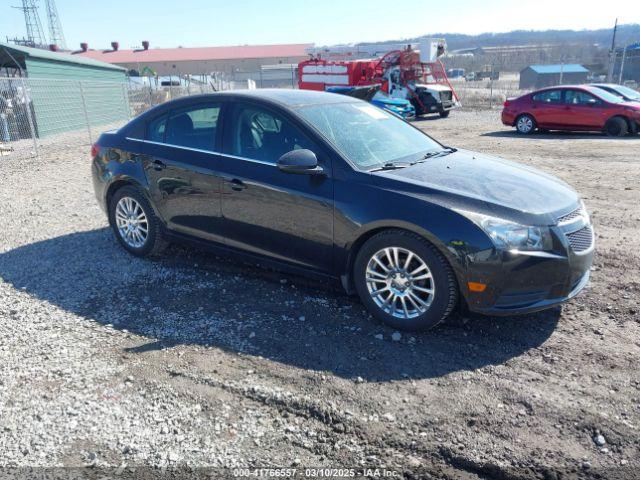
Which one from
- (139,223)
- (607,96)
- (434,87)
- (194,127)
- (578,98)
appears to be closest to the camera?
(194,127)

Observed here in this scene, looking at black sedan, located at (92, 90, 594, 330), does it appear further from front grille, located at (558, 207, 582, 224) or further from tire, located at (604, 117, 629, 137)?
→ tire, located at (604, 117, 629, 137)

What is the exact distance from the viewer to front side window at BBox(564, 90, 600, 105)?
14984mm

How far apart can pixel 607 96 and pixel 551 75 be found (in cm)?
4159

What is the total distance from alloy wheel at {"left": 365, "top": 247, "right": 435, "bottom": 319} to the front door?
418 millimetres

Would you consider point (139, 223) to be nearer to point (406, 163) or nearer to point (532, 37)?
point (406, 163)

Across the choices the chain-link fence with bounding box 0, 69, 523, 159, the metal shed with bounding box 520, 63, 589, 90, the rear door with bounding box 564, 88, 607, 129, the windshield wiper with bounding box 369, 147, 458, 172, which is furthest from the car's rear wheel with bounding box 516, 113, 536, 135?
the metal shed with bounding box 520, 63, 589, 90

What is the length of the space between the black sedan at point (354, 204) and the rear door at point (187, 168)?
0.05 ft

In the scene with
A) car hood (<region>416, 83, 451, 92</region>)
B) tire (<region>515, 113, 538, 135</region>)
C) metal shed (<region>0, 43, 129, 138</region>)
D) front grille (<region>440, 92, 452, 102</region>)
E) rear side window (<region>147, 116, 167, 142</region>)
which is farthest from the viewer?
front grille (<region>440, 92, 452, 102</region>)

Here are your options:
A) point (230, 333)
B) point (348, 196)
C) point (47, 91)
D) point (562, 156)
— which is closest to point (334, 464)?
point (230, 333)

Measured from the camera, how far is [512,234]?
139 inches

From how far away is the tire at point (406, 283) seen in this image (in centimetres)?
366

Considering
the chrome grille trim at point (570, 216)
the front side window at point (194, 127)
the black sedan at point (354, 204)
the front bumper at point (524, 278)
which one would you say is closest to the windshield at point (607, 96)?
the black sedan at point (354, 204)

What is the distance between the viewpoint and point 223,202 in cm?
468

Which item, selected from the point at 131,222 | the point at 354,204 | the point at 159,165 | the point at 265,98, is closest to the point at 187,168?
the point at 159,165
